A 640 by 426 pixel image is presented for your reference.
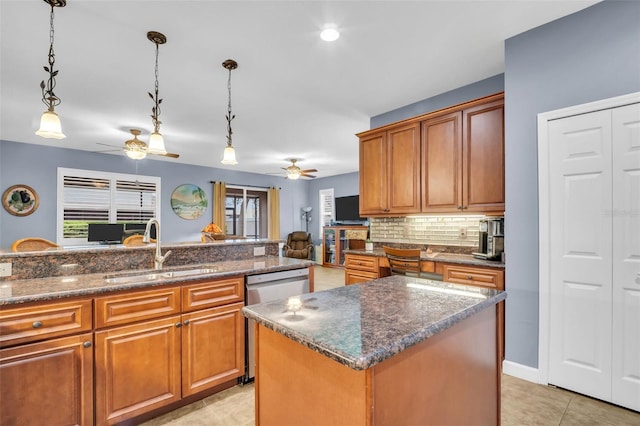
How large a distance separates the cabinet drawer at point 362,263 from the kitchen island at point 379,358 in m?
2.15

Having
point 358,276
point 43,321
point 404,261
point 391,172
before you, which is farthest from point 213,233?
point 43,321

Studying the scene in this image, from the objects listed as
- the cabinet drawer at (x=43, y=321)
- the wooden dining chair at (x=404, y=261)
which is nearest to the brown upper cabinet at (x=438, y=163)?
the wooden dining chair at (x=404, y=261)

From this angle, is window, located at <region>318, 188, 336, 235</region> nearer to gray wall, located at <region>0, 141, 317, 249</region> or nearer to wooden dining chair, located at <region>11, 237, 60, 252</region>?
gray wall, located at <region>0, 141, 317, 249</region>

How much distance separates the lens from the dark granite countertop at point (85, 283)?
1.55 meters

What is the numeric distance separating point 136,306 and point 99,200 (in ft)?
18.1

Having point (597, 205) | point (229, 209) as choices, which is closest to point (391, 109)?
point (597, 205)

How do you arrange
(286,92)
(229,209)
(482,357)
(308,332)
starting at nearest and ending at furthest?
(308,332) → (482,357) → (286,92) → (229,209)

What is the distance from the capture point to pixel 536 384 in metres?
2.32

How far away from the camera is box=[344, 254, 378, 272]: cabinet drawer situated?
3.65 meters

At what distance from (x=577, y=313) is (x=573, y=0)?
7.22 feet

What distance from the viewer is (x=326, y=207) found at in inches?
369

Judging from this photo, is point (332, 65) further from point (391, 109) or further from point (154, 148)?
point (154, 148)

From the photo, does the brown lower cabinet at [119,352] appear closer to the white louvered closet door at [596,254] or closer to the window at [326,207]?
the white louvered closet door at [596,254]

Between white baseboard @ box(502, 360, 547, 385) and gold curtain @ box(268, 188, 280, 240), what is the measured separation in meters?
7.03
